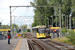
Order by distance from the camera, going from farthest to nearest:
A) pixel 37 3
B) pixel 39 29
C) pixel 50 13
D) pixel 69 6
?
pixel 50 13 → pixel 37 3 → pixel 69 6 → pixel 39 29

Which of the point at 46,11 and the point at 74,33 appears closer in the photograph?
the point at 74,33

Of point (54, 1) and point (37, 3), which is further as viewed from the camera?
point (37, 3)

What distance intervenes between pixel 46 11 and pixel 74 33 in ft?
156

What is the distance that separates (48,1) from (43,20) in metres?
8.56

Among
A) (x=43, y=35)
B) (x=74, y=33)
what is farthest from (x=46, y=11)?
(x=74, y=33)

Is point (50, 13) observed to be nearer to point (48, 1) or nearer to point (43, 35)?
point (48, 1)

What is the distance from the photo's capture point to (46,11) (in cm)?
6912

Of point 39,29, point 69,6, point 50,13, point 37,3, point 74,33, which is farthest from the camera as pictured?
point 50,13

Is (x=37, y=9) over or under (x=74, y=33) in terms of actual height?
over

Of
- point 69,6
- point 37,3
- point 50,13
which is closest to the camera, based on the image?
point 69,6

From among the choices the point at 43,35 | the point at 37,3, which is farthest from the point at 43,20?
the point at 43,35

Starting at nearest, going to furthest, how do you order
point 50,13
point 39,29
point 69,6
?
point 39,29
point 69,6
point 50,13

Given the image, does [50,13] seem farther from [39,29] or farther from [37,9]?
[39,29]

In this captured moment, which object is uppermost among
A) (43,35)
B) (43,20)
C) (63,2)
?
(63,2)
